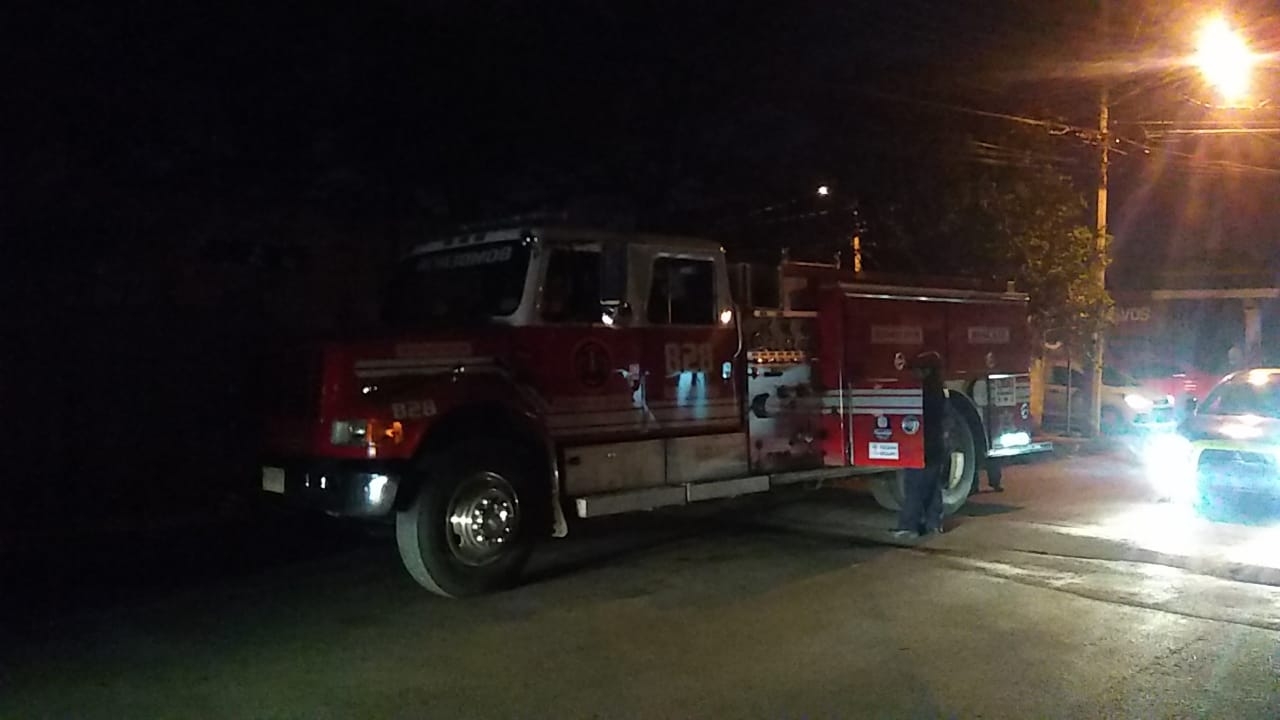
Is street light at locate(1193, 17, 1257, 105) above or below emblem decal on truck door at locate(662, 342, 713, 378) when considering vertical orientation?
above

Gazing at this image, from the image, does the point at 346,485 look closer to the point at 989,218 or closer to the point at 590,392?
the point at 590,392

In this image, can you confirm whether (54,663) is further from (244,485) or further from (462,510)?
(244,485)

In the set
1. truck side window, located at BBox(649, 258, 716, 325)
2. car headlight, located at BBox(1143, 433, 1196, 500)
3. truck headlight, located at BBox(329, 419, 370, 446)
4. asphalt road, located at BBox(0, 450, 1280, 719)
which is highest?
truck side window, located at BBox(649, 258, 716, 325)

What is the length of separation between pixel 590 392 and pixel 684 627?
240 cm

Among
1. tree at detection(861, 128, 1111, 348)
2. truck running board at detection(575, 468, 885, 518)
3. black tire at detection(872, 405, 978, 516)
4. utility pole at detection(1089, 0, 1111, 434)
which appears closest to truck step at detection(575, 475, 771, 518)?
truck running board at detection(575, 468, 885, 518)

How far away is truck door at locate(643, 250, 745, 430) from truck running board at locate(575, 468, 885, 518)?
1.57 ft

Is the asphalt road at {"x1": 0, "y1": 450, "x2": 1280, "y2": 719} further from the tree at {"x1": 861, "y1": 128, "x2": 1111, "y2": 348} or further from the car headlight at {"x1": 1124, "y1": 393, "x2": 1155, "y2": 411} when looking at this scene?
the car headlight at {"x1": 1124, "y1": 393, "x2": 1155, "y2": 411}

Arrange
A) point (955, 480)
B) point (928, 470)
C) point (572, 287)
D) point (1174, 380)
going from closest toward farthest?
point (572, 287)
point (928, 470)
point (955, 480)
point (1174, 380)

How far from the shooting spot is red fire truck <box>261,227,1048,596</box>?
820 centimetres

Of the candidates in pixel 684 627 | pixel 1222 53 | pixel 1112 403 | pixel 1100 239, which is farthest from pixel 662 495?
pixel 1112 403

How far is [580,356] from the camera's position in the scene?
9.26 meters

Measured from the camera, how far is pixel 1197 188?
38.6 metres

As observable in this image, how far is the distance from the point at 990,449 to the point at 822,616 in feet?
17.6

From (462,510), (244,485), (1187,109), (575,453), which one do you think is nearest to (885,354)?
(575,453)
